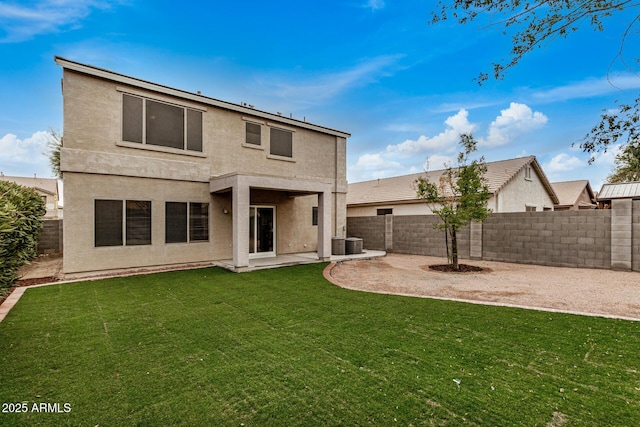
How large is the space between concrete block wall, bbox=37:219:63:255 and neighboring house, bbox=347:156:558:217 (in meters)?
16.7

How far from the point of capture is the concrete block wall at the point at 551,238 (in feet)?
33.9

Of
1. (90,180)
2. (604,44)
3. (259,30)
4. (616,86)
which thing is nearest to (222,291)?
(90,180)

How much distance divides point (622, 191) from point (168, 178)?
78.4 ft

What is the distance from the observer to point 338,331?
472cm

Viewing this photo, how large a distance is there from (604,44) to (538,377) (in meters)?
4.89

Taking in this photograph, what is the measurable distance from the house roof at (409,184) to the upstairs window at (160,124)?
33.9 feet

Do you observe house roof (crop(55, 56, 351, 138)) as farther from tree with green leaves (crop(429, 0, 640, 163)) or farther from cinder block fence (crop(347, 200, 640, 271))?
tree with green leaves (crop(429, 0, 640, 163))

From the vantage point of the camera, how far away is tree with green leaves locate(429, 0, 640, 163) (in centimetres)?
379

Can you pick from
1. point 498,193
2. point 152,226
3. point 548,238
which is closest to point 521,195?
point 498,193

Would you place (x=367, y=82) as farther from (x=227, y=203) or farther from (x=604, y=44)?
(x=604, y=44)

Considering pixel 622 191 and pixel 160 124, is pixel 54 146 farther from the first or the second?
pixel 622 191

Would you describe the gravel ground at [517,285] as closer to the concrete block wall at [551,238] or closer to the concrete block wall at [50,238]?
the concrete block wall at [551,238]

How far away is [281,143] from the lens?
13469mm

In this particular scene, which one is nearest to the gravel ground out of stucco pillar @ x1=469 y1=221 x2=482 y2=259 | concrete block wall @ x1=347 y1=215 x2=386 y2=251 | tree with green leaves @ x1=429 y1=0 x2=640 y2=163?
stucco pillar @ x1=469 y1=221 x2=482 y2=259
